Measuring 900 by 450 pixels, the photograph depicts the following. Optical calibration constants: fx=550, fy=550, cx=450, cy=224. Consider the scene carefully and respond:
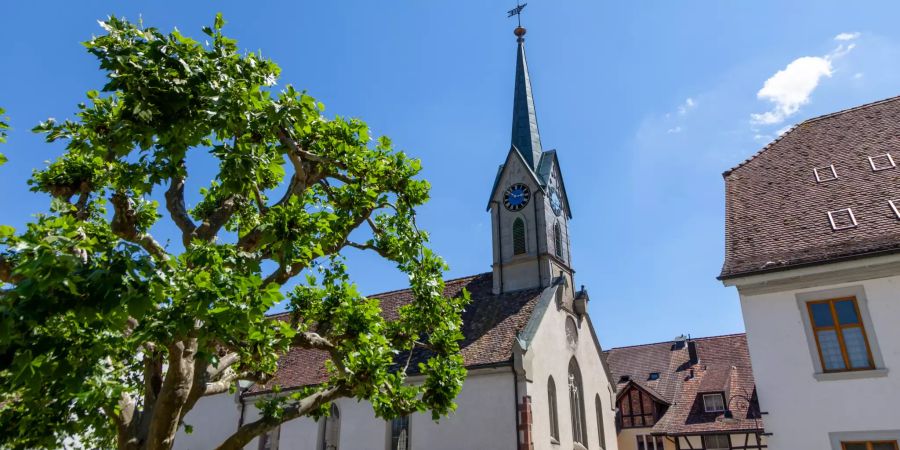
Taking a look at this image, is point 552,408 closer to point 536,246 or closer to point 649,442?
point 536,246

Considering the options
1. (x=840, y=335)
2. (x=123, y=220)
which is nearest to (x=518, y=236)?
(x=840, y=335)

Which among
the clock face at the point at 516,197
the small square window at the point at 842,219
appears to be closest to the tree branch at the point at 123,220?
the small square window at the point at 842,219

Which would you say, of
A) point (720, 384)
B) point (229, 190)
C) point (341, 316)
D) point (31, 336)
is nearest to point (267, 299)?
point (229, 190)

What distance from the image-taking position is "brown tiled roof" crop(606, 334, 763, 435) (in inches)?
1114

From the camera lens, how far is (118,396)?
801 cm

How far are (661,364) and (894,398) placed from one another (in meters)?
29.6

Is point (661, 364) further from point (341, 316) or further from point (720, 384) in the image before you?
point (341, 316)

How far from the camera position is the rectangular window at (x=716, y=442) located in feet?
90.0

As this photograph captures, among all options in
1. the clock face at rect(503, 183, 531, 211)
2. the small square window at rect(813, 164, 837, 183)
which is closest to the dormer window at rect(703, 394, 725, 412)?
the clock face at rect(503, 183, 531, 211)

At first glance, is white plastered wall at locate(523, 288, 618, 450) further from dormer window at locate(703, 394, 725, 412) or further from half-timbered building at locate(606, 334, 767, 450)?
dormer window at locate(703, 394, 725, 412)

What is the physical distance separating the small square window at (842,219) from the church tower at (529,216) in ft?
41.8

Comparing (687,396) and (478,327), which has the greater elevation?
(478,327)

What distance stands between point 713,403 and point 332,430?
2096 cm

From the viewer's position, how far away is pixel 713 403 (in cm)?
3061
